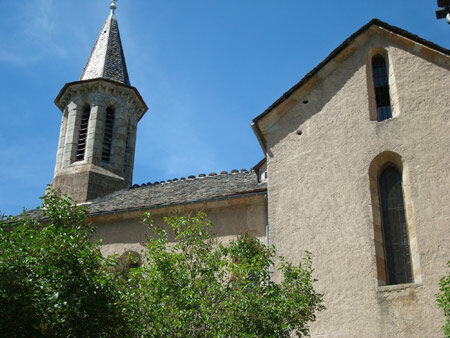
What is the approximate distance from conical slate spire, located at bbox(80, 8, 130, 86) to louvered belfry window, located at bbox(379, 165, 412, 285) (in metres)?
13.9

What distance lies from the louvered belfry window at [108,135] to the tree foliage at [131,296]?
1261cm

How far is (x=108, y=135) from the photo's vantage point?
24.6 meters

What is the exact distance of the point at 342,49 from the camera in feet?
53.7

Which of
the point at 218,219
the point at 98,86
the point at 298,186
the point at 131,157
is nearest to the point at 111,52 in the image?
the point at 98,86

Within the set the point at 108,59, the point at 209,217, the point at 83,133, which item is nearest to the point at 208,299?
the point at 209,217

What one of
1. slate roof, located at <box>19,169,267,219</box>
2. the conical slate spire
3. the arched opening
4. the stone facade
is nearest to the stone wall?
slate roof, located at <box>19,169,267,219</box>

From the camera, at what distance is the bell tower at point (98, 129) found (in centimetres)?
2298

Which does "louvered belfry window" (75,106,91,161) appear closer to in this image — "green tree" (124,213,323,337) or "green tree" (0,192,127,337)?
"green tree" (0,192,127,337)

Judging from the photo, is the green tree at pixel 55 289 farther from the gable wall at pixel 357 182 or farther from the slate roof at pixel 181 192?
the slate roof at pixel 181 192

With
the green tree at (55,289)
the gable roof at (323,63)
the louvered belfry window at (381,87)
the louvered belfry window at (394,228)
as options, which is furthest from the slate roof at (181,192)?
the green tree at (55,289)

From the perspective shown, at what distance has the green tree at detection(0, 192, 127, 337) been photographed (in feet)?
32.4

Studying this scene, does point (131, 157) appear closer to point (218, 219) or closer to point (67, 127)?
point (67, 127)

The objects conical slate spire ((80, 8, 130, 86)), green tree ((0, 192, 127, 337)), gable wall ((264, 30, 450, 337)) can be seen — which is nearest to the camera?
green tree ((0, 192, 127, 337))

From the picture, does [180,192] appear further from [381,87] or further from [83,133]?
[83,133]
